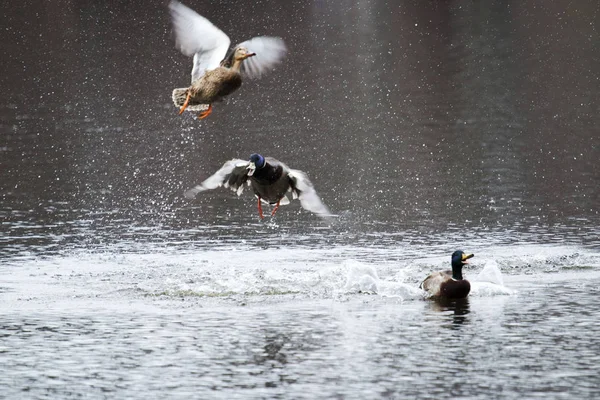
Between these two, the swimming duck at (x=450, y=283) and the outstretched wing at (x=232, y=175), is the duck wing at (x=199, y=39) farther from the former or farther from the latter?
the swimming duck at (x=450, y=283)

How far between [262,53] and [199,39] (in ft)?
2.68

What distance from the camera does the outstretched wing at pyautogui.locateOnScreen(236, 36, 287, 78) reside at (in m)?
16.0

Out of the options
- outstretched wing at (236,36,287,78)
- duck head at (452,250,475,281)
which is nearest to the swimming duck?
duck head at (452,250,475,281)

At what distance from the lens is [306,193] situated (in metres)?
16.7

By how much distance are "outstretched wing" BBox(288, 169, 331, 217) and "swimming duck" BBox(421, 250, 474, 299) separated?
8.02 ft

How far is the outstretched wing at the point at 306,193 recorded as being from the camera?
54.3 ft

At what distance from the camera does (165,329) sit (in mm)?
16609

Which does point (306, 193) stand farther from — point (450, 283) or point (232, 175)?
point (450, 283)

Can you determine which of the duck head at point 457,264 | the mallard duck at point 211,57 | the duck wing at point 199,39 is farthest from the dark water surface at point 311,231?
the duck wing at point 199,39

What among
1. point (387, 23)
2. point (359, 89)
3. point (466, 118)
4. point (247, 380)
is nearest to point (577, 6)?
point (387, 23)

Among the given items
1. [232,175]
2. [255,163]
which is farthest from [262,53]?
[232,175]

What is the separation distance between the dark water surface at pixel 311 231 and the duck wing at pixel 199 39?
3456mm

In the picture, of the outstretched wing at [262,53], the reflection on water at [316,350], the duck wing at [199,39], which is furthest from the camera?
the outstretched wing at [262,53]

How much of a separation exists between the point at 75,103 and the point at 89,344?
94.3ft
